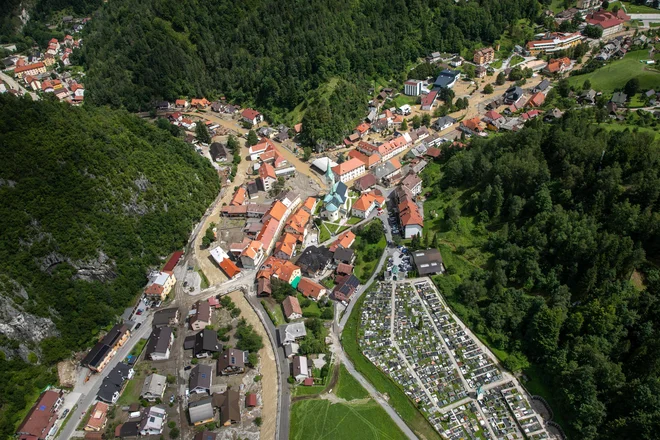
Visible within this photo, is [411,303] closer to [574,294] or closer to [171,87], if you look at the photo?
[574,294]

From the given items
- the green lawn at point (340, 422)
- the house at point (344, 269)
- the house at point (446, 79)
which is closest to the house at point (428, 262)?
the house at point (344, 269)

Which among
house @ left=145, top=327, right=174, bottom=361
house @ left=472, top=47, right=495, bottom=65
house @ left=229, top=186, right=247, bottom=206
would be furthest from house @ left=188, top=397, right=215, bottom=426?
house @ left=472, top=47, right=495, bottom=65

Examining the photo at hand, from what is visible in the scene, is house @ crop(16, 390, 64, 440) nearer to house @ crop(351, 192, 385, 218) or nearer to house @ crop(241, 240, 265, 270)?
house @ crop(241, 240, 265, 270)

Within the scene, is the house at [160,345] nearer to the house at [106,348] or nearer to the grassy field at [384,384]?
the house at [106,348]

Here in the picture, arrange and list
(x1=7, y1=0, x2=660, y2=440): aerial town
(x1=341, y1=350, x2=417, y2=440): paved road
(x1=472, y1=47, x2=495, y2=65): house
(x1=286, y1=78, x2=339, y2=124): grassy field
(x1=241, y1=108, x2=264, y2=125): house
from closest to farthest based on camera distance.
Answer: (x1=341, y1=350, x2=417, y2=440): paved road → (x1=7, y1=0, x2=660, y2=440): aerial town → (x1=286, y1=78, x2=339, y2=124): grassy field → (x1=241, y1=108, x2=264, y2=125): house → (x1=472, y1=47, x2=495, y2=65): house

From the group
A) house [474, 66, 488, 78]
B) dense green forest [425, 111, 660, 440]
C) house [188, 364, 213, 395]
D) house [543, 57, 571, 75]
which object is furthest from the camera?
house [474, 66, 488, 78]

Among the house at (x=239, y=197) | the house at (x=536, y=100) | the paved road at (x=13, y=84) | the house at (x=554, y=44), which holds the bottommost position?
the house at (x=239, y=197)
